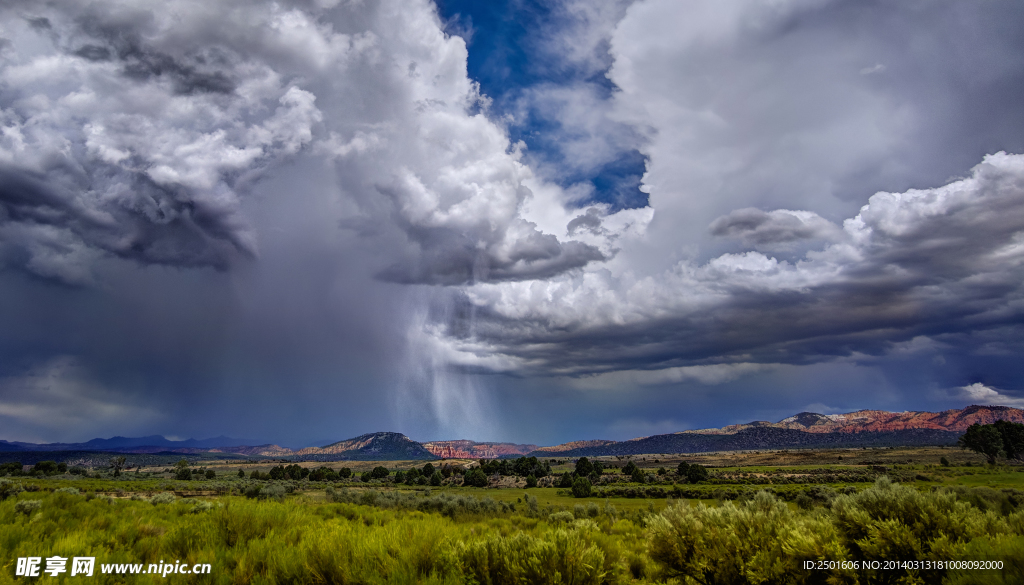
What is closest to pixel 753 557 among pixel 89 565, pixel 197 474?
pixel 89 565

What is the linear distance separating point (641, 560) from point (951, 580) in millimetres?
5813

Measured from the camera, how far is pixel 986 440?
9956 cm

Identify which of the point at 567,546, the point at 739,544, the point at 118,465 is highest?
the point at 567,546

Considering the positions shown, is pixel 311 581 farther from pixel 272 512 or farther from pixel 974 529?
pixel 974 529

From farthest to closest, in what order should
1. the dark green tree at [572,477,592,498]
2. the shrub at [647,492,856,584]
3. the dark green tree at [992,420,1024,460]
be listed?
the dark green tree at [992,420,1024,460] < the dark green tree at [572,477,592,498] < the shrub at [647,492,856,584]

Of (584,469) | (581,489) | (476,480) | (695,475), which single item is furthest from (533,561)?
(584,469)

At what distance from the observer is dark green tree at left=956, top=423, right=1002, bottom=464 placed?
97.6 metres

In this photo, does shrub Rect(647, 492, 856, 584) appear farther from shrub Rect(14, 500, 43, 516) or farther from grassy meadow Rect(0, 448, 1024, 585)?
shrub Rect(14, 500, 43, 516)

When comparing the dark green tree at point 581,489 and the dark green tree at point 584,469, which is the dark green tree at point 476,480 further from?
the dark green tree at point 581,489

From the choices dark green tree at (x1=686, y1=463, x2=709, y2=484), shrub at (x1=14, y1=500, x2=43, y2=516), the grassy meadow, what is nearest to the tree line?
dark green tree at (x1=686, y1=463, x2=709, y2=484)

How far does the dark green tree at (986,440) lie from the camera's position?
3844 inches

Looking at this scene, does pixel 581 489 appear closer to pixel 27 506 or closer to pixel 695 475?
pixel 695 475

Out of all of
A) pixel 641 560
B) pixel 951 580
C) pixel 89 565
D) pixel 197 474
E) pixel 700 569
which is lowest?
pixel 197 474

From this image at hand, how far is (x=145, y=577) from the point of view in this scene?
6.02m
